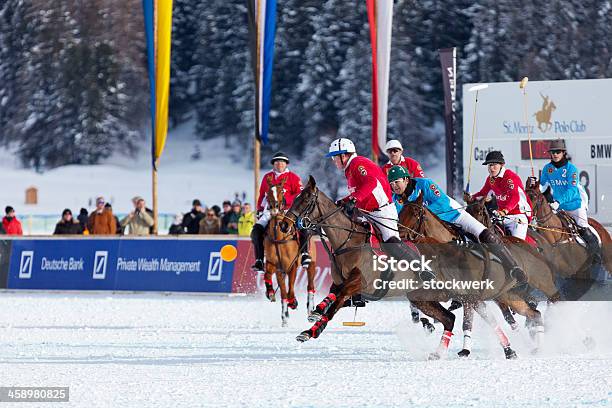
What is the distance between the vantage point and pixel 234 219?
2728 cm

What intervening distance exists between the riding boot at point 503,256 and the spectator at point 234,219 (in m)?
13.6

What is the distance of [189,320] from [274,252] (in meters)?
1.81

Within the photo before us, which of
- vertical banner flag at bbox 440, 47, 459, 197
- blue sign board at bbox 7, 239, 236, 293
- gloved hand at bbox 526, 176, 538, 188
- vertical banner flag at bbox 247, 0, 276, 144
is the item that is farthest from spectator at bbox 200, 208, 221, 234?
gloved hand at bbox 526, 176, 538, 188

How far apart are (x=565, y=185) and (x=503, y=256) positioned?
380cm

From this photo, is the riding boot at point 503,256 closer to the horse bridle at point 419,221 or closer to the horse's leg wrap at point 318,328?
the horse bridle at point 419,221

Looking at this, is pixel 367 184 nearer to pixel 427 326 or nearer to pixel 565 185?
pixel 427 326

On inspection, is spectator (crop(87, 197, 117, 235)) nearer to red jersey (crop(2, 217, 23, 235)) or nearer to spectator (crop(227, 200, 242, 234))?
red jersey (crop(2, 217, 23, 235))

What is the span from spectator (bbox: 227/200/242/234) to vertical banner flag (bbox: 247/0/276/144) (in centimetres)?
244

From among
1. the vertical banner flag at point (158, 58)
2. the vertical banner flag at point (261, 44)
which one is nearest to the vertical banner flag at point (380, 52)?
the vertical banner flag at point (261, 44)

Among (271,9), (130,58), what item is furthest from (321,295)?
(130,58)

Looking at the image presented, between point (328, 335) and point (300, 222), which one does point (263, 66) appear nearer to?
point (328, 335)

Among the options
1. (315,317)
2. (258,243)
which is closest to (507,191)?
(315,317)

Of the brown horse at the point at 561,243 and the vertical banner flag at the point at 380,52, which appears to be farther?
the vertical banner flag at the point at 380,52

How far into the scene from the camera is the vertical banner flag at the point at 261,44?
25.2m
